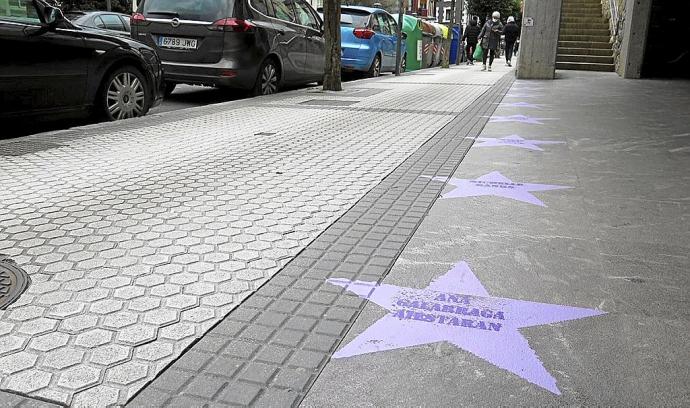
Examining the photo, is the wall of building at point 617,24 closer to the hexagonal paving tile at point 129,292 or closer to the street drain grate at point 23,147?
the street drain grate at point 23,147

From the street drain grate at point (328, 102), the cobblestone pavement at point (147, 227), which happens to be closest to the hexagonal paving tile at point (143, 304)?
the cobblestone pavement at point (147, 227)

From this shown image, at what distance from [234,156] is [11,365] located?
390cm

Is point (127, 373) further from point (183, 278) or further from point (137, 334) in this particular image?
point (183, 278)

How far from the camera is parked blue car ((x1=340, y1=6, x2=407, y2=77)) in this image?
16.0m

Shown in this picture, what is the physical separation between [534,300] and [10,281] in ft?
7.63

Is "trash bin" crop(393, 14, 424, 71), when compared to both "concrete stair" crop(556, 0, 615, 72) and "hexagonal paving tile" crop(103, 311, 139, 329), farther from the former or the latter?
"hexagonal paving tile" crop(103, 311, 139, 329)

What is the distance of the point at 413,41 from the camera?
874 inches

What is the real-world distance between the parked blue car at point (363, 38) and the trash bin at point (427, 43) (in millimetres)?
6228

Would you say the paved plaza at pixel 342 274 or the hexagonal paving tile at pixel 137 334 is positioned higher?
the hexagonal paving tile at pixel 137 334

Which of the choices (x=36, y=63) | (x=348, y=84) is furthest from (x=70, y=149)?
(x=348, y=84)

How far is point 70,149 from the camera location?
19.8 feet

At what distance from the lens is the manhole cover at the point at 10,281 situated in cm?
271

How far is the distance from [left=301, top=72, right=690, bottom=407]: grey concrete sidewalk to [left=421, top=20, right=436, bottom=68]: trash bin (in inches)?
748

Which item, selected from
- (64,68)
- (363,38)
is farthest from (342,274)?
(363,38)
